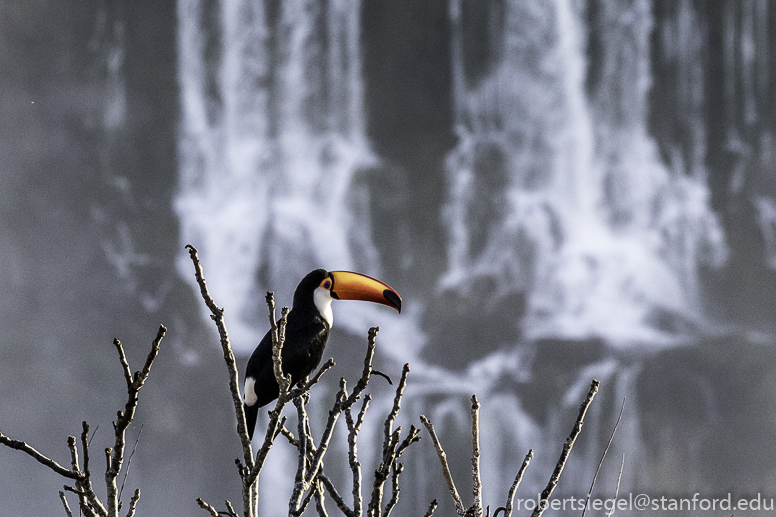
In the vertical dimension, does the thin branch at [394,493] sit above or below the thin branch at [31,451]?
above

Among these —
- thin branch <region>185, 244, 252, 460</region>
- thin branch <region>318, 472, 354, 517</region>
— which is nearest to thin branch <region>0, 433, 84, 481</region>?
thin branch <region>185, 244, 252, 460</region>

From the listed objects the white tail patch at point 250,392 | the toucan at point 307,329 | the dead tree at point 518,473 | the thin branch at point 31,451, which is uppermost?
the toucan at point 307,329

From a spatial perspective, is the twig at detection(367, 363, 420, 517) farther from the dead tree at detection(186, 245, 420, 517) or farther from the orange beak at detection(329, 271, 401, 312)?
the orange beak at detection(329, 271, 401, 312)

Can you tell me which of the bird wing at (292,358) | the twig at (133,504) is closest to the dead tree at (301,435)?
the twig at (133,504)

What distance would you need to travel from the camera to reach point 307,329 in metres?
1.26

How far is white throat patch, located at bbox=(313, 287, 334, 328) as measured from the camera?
4.29 feet

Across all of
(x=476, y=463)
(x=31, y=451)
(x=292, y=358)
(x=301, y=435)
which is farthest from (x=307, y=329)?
(x=31, y=451)

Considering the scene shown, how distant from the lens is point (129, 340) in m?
3.84

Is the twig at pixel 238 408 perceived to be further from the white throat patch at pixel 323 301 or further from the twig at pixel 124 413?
the white throat patch at pixel 323 301

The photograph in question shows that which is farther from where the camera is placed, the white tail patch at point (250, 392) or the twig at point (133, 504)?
the white tail patch at point (250, 392)

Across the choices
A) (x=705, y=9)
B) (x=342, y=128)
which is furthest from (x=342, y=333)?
(x=705, y=9)

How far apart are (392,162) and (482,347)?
1.20 m

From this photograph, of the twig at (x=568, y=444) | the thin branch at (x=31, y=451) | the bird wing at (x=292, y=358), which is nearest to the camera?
the thin branch at (x=31, y=451)

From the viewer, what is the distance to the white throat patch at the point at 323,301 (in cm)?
131
